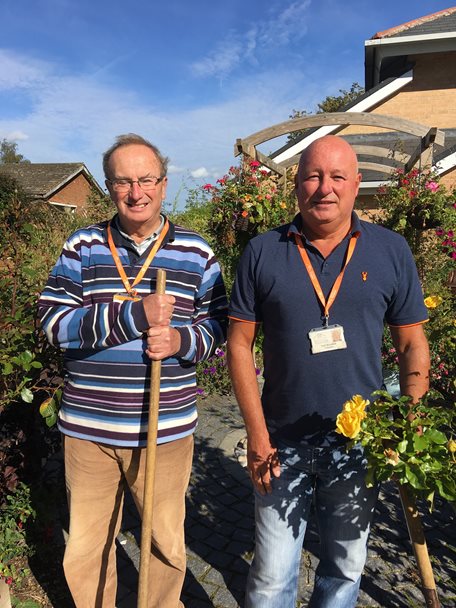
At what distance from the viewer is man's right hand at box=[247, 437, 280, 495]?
188cm

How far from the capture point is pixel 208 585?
8.99 ft

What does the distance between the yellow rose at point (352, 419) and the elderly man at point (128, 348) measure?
2.33 feet

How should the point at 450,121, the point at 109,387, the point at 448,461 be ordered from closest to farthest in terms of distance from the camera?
the point at 448,461, the point at 109,387, the point at 450,121

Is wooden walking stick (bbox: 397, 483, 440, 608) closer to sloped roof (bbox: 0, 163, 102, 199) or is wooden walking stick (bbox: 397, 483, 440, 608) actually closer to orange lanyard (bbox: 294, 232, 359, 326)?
orange lanyard (bbox: 294, 232, 359, 326)

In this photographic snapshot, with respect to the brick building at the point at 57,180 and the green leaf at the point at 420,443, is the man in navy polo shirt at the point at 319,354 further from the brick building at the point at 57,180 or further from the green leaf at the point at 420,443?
the brick building at the point at 57,180

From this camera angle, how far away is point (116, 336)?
A: 1854 mm

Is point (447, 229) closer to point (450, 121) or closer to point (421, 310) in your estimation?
point (421, 310)

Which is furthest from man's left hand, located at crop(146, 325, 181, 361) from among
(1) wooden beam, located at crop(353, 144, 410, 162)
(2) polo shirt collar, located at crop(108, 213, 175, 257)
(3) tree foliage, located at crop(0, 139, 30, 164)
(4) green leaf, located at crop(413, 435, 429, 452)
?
(3) tree foliage, located at crop(0, 139, 30, 164)

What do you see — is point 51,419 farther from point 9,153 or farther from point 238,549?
point 9,153

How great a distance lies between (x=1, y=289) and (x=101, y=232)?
2.82 ft

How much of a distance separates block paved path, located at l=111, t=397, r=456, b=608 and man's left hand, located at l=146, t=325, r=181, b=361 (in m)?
1.64

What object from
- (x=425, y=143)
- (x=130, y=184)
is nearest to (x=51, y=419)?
(x=130, y=184)

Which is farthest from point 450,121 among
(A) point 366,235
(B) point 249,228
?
(A) point 366,235

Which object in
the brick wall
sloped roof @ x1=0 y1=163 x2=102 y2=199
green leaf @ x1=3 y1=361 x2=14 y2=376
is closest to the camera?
green leaf @ x1=3 y1=361 x2=14 y2=376
